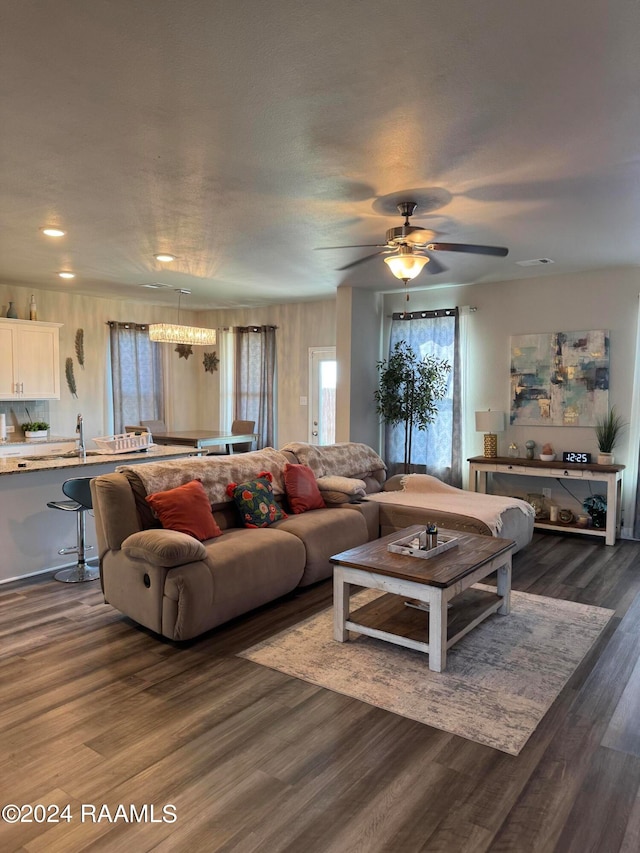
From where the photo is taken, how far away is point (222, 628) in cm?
363

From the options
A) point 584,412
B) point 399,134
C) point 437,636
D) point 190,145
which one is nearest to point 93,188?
point 190,145

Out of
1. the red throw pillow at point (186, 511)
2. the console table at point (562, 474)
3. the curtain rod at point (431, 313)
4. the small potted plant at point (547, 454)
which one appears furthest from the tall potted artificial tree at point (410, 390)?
the red throw pillow at point (186, 511)

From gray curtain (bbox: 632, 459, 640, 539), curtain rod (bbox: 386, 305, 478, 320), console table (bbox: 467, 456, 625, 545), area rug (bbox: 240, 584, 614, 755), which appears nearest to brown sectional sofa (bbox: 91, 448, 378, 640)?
area rug (bbox: 240, 584, 614, 755)

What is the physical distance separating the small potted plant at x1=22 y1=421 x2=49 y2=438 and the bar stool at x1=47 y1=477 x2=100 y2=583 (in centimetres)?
276

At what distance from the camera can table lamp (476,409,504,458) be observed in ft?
20.9

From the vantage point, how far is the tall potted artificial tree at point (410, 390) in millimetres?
6848

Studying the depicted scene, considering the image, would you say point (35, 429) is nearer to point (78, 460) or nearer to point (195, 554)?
point (78, 460)

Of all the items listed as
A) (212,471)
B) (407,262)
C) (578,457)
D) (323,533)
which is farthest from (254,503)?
(578,457)

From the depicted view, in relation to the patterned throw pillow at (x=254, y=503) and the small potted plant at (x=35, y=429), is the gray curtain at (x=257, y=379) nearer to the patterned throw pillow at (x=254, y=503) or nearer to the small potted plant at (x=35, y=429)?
the small potted plant at (x=35, y=429)

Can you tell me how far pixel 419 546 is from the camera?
360cm

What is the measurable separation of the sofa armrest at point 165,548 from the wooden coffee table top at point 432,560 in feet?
2.69

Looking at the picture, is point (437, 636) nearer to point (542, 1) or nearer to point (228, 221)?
point (542, 1)

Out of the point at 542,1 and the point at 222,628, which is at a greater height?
the point at 542,1

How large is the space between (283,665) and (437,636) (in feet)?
2.78
